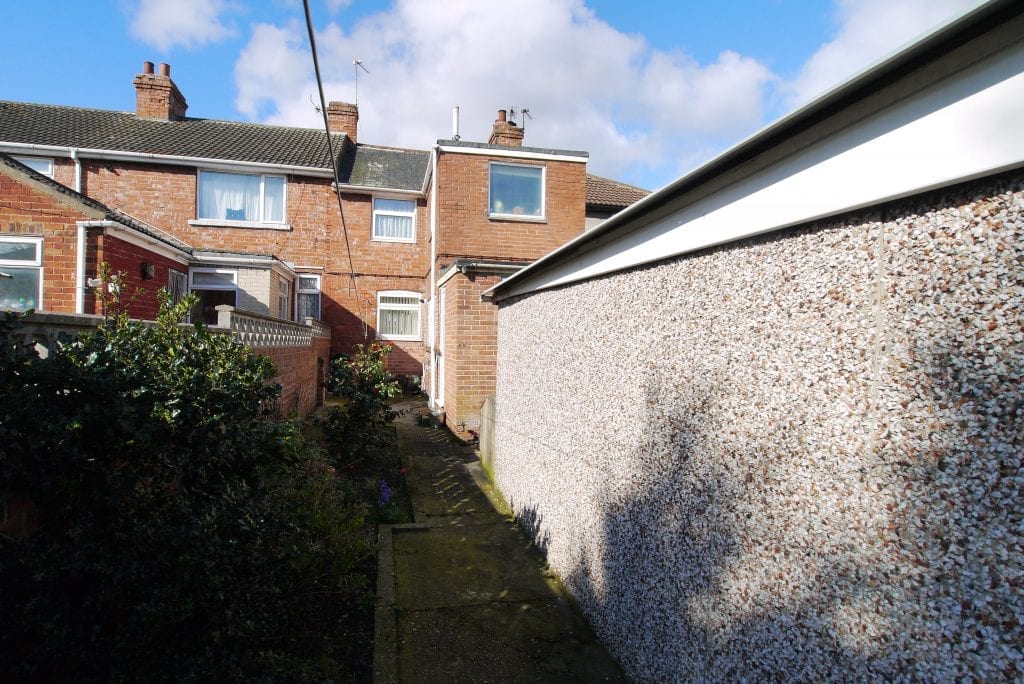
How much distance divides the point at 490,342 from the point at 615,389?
5.80 m

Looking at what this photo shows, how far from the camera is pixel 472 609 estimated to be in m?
3.94

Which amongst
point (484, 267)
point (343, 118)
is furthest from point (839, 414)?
point (343, 118)

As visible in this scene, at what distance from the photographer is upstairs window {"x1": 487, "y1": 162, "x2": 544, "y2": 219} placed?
12.4m

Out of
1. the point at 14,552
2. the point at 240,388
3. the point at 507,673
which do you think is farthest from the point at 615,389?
the point at 14,552

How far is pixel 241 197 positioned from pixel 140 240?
19.3ft

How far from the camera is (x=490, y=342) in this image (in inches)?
354

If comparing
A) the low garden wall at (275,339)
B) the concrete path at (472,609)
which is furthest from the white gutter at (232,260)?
the concrete path at (472,609)

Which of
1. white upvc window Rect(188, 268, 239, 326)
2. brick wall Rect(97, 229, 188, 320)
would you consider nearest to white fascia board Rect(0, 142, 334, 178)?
white upvc window Rect(188, 268, 239, 326)

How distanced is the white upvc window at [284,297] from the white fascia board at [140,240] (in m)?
2.35

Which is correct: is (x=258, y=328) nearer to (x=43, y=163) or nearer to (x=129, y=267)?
(x=129, y=267)

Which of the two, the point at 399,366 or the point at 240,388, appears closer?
the point at 240,388

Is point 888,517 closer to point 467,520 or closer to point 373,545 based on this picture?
point 373,545

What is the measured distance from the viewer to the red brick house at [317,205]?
40.2ft

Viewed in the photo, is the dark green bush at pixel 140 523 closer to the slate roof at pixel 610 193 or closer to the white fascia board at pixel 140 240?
the white fascia board at pixel 140 240
